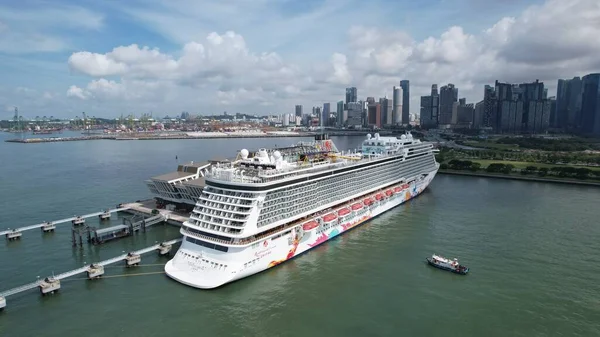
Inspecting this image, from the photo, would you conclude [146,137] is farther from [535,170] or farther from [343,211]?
[343,211]

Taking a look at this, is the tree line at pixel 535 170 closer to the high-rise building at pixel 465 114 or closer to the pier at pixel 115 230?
the pier at pixel 115 230

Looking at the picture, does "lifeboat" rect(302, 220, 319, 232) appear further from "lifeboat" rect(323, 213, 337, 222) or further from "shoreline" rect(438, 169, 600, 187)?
"shoreline" rect(438, 169, 600, 187)

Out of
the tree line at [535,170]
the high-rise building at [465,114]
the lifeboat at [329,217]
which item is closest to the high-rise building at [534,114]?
the high-rise building at [465,114]

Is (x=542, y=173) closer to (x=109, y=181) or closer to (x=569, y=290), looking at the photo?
(x=569, y=290)

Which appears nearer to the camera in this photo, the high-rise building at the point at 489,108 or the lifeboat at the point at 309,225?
the lifeboat at the point at 309,225

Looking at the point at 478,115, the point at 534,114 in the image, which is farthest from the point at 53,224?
the point at 478,115

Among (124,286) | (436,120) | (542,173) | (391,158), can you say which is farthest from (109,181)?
(436,120)
